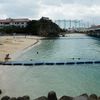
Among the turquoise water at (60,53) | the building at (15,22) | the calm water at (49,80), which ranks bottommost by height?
the turquoise water at (60,53)

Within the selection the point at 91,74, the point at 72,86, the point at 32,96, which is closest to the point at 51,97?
the point at 32,96

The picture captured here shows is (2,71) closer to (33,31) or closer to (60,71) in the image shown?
(60,71)

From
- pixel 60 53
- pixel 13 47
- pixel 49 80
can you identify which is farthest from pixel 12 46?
pixel 49 80

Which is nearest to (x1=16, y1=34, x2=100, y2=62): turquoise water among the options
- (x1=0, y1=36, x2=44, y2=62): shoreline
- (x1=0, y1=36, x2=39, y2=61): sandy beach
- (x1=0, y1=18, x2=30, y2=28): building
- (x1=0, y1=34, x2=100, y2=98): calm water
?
(x1=0, y1=36, x2=44, y2=62): shoreline

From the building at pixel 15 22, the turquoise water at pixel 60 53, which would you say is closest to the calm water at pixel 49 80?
the turquoise water at pixel 60 53

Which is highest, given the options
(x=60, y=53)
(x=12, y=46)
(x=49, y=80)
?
(x=49, y=80)

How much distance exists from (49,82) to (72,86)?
3.27 meters

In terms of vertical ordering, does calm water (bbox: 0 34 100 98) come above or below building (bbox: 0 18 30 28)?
below

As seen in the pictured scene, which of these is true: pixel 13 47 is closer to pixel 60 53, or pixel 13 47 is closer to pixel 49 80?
pixel 60 53

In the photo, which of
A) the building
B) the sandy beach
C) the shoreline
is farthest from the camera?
the building

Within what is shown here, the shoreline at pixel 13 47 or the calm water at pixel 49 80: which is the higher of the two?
the calm water at pixel 49 80

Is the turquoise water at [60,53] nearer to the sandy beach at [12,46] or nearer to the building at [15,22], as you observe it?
the sandy beach at [12,46]

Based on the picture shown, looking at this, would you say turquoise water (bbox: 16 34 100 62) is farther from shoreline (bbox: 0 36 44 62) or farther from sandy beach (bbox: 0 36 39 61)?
sandy beach (bbox: 0 36 39 61)

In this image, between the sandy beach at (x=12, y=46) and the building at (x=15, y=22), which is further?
the building at (x=15, y=22)
